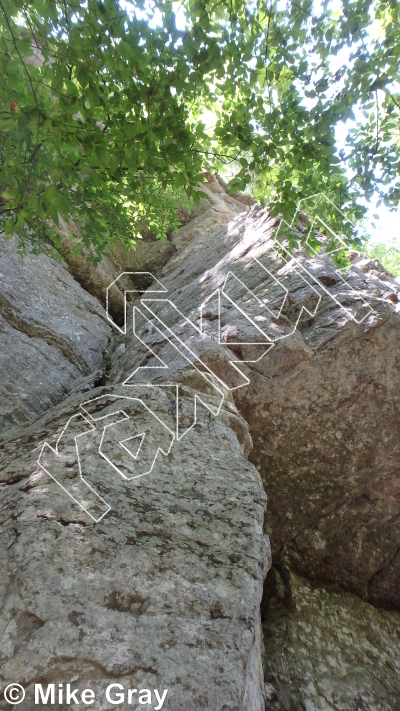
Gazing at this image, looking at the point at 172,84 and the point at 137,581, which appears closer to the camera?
the point at 137,581

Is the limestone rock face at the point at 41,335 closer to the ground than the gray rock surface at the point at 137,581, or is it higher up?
higher up

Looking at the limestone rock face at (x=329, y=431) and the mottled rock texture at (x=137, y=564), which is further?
the limestone rock face at (x=329, y=431)

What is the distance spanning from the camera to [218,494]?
3.09m

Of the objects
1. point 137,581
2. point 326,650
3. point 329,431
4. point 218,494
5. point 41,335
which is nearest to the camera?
point 137,581

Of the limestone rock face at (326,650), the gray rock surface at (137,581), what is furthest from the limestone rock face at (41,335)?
the limestone rock face at (326,650)

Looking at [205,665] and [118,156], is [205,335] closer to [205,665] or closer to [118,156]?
Result: [118,156]

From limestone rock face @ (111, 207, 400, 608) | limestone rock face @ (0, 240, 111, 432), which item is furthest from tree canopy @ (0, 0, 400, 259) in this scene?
limestone rock face @ (0, 240, 111, 432)

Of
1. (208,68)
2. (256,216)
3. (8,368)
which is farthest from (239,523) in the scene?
(256,216)

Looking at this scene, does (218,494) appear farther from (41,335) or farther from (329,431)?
(41,335)

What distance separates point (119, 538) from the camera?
8.23 feet

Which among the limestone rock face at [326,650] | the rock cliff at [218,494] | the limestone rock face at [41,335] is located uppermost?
the limestone rock face at [41,335]

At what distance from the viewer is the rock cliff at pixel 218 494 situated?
6.75 feet

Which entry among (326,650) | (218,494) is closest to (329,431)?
(326,650)

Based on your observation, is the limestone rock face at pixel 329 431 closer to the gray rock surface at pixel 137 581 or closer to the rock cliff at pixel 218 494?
the rock cliff at pixel 218 494
